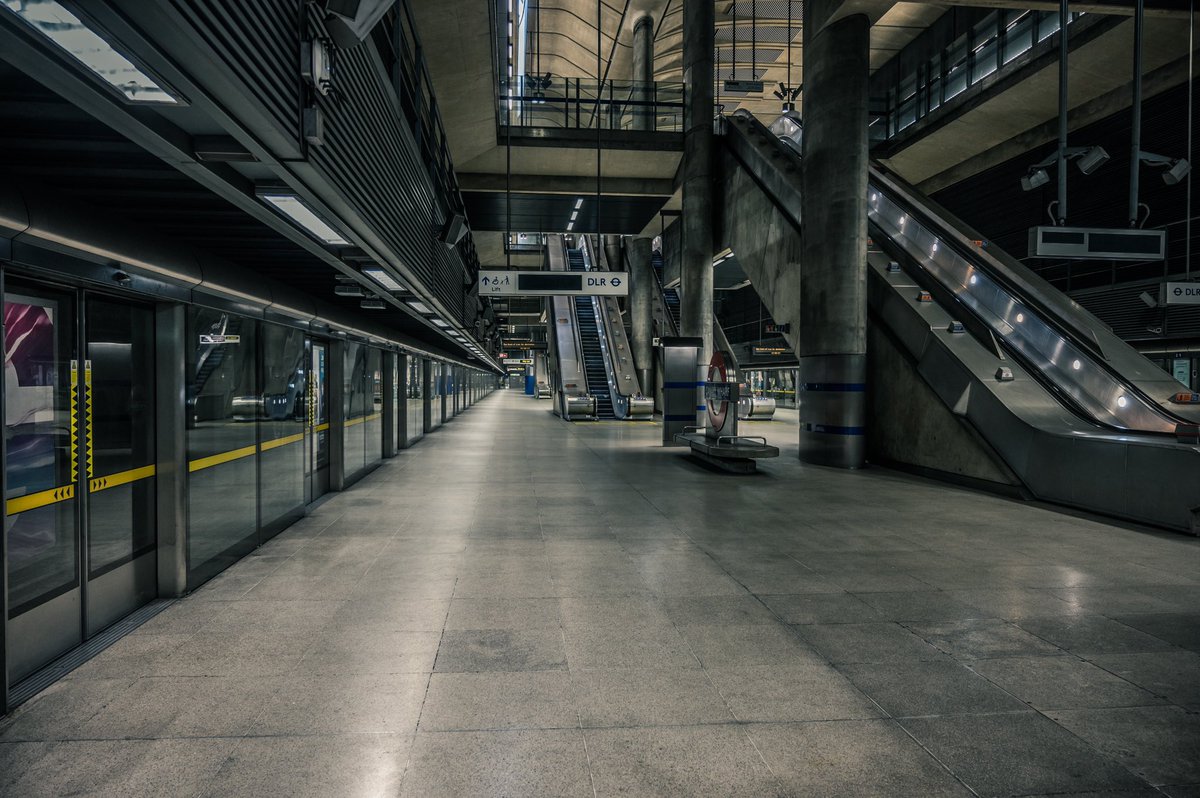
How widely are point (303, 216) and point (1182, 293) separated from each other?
12416 millimetres

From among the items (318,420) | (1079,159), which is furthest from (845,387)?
(318,420)

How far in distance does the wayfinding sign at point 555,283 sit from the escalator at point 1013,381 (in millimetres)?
4760

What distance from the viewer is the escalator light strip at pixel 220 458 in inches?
196

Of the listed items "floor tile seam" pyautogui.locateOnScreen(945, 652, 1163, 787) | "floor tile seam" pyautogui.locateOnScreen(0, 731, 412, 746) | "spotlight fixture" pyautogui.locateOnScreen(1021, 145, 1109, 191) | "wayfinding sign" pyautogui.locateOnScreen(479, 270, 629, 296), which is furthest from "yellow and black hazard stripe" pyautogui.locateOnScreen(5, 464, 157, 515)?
"spotlight fixture" pyautogui.locateOnScreen(1021, 145, 1109, 191)

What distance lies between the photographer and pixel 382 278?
6.21 metres

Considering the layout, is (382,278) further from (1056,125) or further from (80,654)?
(1056,125)

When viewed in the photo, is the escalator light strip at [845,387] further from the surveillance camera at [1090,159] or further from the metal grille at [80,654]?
the metal grille at [80,654]

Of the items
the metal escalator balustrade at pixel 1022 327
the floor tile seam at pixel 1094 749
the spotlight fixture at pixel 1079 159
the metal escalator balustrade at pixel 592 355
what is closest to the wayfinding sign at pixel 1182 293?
the metal escalator balustrade at pixel 1022 327

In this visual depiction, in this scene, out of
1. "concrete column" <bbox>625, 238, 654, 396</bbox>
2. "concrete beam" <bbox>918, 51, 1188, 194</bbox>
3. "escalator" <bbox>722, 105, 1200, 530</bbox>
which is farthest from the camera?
"concrete column" <bbox>625, 238, 654, 396</bbox>

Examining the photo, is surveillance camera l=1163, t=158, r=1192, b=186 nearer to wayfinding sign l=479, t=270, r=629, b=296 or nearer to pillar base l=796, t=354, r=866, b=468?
pillar base l=796, t=354, r=866, b=468

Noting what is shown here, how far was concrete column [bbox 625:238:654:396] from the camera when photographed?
2878 centimetres

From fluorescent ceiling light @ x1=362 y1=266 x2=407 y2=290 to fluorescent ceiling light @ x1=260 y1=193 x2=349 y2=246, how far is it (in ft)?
3.75

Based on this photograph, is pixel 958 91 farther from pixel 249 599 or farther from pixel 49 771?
pixel 49 771

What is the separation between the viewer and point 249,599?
4641 mm
